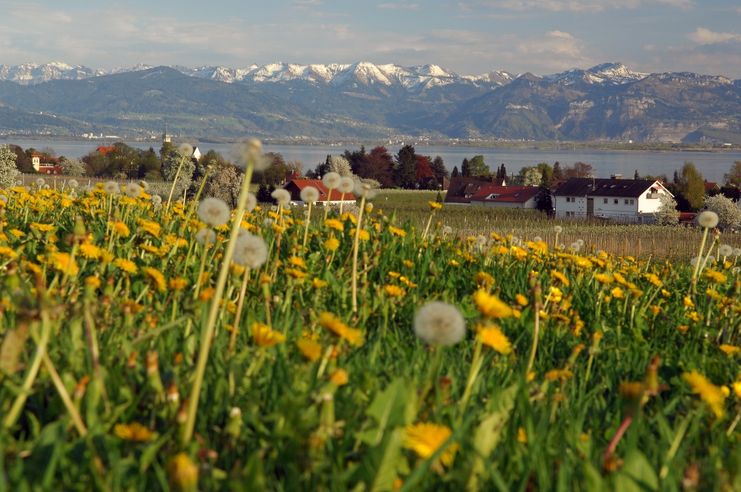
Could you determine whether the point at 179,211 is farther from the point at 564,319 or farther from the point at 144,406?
the point at 144,406

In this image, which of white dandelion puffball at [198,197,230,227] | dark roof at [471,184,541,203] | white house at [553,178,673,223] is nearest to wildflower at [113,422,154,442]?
white dandelion puffball at [198,197,230,227]

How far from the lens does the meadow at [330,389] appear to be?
1895 mm

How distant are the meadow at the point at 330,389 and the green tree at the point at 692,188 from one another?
304 feet

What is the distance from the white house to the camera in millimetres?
91312

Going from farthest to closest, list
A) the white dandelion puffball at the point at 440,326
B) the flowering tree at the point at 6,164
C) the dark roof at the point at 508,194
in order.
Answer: the dark roof at the point at 508,194 < the flowering tree at the point at 6,164 < the white dandelion puffball at the point at 440,326

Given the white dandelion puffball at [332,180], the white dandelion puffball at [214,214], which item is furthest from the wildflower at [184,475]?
the white dandelion puffball at [332,180]

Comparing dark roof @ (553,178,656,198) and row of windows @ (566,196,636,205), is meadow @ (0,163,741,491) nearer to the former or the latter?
dark roof @ (553,178,656,198)

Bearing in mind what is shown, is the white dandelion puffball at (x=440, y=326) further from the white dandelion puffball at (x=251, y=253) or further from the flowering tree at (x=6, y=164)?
the flowering tree at (x=6, y=164)

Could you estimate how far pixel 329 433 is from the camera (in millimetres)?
2045

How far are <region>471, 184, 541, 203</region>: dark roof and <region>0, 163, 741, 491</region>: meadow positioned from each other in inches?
3756

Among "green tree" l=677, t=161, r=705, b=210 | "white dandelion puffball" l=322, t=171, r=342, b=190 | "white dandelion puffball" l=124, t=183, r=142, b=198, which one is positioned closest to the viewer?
"white dandelion puffball" l=322, t=171, r=342, b=190

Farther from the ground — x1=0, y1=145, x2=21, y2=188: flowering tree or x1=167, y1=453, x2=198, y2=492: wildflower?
x1=167, y1=453, x2=198, y2=492: wildflower

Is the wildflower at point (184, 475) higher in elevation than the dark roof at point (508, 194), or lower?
higher

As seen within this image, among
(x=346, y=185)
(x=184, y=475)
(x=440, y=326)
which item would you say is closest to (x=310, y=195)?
(x=346, y=185)
